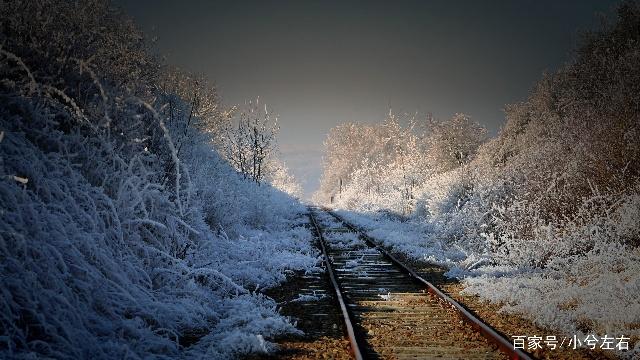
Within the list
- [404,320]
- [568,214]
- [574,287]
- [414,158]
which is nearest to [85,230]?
[404,320]

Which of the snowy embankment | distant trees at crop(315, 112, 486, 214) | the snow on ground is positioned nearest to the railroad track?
the snow on ground

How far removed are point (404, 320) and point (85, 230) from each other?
4.43m

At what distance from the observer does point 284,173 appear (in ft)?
237

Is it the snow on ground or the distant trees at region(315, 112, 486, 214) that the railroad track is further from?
the distant trees at region(315, 112, 486, 214)

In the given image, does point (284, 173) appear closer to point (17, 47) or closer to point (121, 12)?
point (121, 12)

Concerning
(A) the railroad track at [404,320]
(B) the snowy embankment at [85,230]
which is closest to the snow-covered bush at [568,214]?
(A) the railroad track at [404,320]

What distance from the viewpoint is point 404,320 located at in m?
5.93

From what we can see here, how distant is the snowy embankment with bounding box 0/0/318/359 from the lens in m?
3.73

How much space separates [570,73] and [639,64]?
5831 millimetres

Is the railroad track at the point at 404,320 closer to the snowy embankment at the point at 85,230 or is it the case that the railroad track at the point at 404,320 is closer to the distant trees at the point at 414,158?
the snowy embankment at the point at 85,230

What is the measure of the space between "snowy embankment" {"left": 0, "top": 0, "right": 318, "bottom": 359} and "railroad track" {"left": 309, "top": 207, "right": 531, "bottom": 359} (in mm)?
1194

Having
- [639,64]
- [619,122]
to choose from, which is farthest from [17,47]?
[639,64]

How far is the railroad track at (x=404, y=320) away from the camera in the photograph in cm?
476

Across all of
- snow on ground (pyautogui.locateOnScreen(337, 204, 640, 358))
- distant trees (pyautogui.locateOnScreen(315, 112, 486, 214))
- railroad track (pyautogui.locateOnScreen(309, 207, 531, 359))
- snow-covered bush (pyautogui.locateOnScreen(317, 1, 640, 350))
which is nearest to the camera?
railroad track (pyautogui.locateOnScreen(309, 207, 531, 359))
